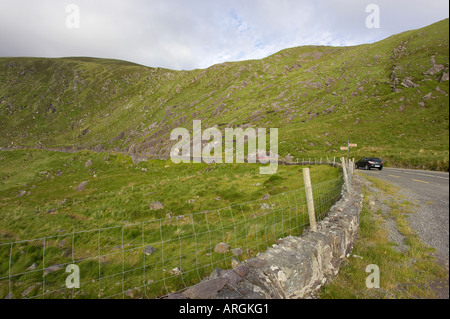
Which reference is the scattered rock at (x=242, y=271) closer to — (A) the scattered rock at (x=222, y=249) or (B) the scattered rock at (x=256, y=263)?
(B) the scattered rock at (x=256, y=263)

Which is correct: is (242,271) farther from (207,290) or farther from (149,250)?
(149,250)

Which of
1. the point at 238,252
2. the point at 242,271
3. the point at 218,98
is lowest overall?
the point at 238,252

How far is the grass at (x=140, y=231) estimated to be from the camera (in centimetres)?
730

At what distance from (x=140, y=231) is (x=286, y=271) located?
10351 mm

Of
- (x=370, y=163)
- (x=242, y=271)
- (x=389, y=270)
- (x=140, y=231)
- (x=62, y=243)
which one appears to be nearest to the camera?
(x=242, y=271)

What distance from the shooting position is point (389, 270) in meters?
5.51

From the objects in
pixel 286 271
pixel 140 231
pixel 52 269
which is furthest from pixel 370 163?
pixel 52 269

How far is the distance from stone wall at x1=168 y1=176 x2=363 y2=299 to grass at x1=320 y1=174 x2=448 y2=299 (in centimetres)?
34

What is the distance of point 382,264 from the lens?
5805 mm

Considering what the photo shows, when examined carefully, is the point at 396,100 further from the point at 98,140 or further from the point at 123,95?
the point at 123,95

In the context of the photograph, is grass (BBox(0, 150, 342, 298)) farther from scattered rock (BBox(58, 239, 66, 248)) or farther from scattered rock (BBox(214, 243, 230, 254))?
scattered rock (BBox(214, 243, 230, 254))

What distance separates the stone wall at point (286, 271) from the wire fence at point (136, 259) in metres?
1.55

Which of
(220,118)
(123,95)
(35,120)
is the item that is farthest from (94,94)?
(220,118)

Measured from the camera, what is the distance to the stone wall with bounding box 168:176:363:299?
3951 millimetres
